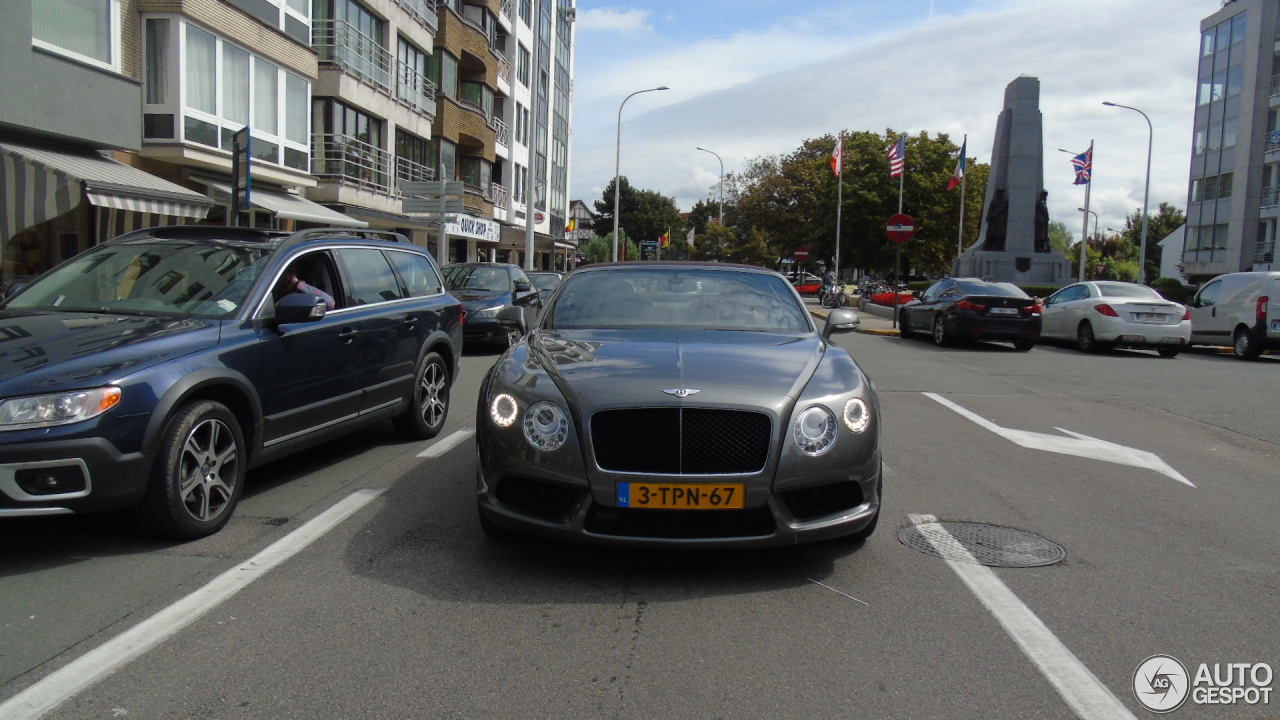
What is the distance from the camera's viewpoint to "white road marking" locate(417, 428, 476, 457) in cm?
718

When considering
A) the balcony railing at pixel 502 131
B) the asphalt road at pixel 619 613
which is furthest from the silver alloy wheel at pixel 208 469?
the balcony railing at pixel 502 131

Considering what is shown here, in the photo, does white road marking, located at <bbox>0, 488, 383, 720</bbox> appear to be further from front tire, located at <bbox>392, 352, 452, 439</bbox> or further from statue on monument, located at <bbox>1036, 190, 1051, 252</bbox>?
statue on monument, located at <bbox>1036, 190, 1051, 252</bbox>

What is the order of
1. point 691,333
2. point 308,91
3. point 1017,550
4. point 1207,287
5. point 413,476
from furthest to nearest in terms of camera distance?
1. point 308,91
2. point 1207,287
3. point 413,476
4. point 691,333
5. point 1017,550

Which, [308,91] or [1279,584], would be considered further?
[308,91]

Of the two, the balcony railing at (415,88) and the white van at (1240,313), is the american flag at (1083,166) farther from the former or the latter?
the balcony railing at (415,88)

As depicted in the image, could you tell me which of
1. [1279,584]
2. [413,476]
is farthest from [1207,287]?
[413,476]

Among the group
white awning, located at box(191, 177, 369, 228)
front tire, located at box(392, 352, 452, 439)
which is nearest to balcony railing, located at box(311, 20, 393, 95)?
white awning, located at box(191, 177, 369, 228)

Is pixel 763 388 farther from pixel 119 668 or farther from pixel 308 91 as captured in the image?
pixel 308 91

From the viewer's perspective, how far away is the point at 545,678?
3.23 metres

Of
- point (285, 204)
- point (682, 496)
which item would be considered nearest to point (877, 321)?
point (285, 204)

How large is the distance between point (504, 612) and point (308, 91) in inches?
893

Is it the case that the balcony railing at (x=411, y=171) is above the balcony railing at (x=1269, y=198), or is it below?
below

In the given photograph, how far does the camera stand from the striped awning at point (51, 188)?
1406 centimetres

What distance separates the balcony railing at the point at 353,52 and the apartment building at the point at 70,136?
8.14m
